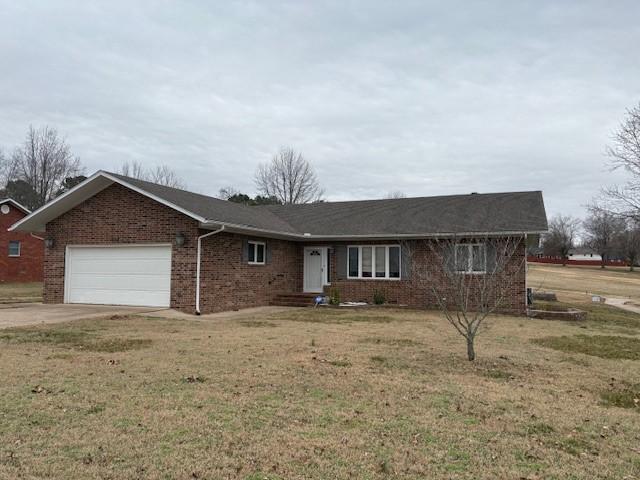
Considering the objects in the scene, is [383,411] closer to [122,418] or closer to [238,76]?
[122,418]

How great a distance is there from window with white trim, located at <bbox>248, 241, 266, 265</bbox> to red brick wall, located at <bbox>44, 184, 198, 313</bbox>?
9.31 feet

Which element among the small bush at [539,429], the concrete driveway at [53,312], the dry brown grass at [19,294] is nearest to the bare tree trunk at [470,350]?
the small bush at [539,429]

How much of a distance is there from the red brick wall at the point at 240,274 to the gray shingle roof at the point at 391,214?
0.80 metres

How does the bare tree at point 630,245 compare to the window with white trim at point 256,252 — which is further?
the bare tree at point 630,245

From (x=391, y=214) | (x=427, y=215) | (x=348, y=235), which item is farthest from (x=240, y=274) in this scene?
(x=427, y=215)

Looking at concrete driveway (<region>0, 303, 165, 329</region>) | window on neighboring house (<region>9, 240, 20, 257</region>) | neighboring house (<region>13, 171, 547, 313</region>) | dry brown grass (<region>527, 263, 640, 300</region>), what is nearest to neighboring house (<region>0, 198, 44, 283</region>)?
window on neighboring house (<region>9, 240, 20, 257</region>)

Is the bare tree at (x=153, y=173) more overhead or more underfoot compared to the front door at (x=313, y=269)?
more overhead

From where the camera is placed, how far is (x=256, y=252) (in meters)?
17.8

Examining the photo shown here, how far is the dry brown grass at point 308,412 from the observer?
13.0ft

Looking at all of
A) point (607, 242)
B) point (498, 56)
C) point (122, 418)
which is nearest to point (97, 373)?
point (122, 418)

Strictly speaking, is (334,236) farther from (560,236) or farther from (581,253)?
(581,253)

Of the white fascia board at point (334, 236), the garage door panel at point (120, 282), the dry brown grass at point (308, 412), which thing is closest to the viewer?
the dry brown grass at point (308, 412)

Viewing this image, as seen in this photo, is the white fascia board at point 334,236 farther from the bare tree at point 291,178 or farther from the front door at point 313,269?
the bare tree at point 291,178

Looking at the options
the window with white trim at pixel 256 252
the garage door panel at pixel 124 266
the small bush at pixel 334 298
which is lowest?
the small bush at pixel 334 298
